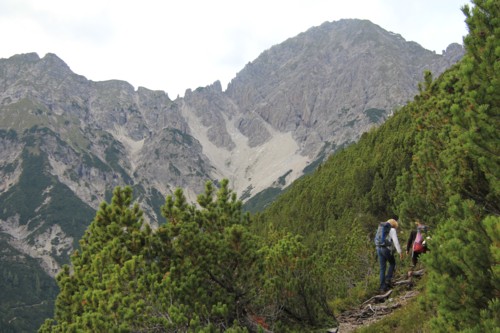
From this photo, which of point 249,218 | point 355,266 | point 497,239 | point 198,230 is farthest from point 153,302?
point 355,266

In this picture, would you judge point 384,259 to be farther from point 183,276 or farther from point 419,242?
point 183,276

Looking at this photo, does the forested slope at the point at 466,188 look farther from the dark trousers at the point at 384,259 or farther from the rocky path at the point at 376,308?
the rocky path at the point at 376,308

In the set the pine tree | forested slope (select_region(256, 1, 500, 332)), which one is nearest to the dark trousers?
forested slope (select_region(256, 1, 500, 332))

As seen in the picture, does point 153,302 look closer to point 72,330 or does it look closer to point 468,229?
point 72,330

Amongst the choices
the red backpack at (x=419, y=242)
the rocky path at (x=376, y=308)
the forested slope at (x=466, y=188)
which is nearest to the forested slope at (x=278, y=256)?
the forested slope at (x=466, y=188)

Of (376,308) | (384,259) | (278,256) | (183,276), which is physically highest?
(183,276)

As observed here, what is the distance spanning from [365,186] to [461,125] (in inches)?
1506

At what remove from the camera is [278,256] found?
12.5 meters

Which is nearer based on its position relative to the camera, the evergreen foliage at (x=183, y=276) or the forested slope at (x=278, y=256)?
the forested slope at (x=278, y=256)

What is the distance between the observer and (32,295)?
584 feet

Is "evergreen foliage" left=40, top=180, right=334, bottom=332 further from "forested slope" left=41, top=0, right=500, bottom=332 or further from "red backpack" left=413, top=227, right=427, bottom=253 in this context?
"red backpack" left=413, top=227, right=427, bottom=253

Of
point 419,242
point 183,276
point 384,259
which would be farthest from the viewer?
point 384,259

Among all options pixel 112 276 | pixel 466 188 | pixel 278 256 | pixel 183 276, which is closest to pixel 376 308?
pixel 278 256

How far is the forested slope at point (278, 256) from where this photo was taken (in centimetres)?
542
